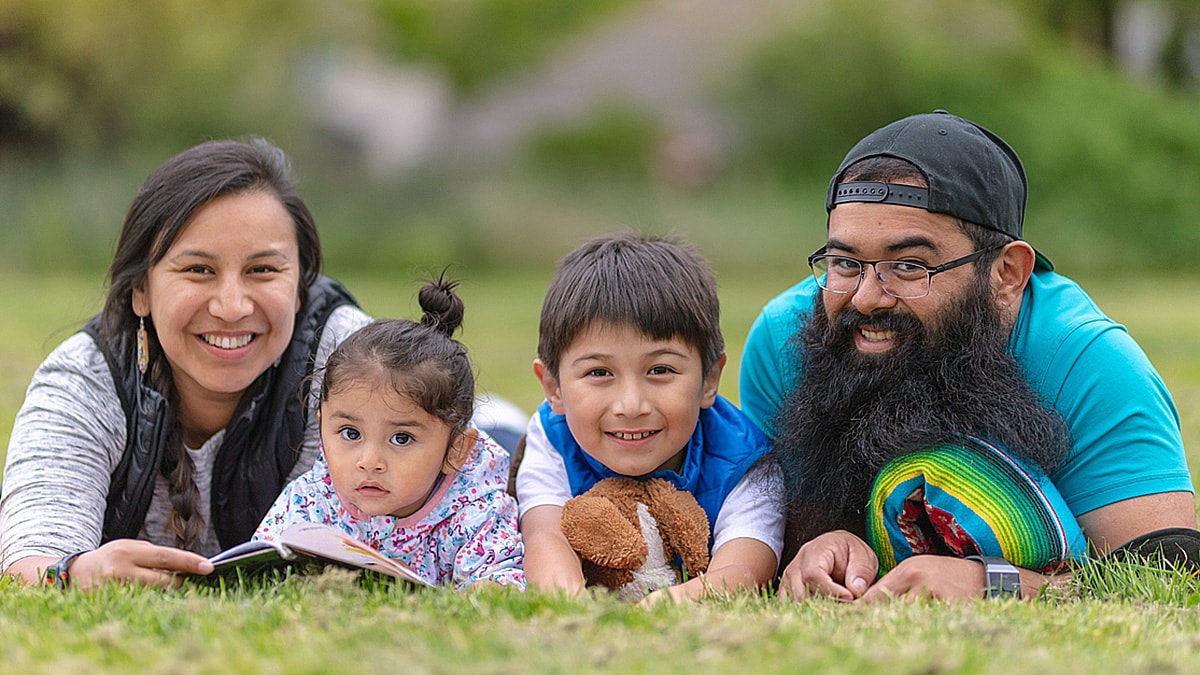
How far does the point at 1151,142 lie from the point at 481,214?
15497 mm

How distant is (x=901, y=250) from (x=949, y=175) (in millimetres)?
300

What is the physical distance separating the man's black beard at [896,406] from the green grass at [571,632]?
0.57 metres

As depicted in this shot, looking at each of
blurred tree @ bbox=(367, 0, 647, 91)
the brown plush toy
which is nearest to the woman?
the brown plush toy

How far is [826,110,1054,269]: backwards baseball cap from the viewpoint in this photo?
13.8 ft

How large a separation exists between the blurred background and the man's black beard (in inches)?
619

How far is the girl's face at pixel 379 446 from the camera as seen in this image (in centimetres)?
415

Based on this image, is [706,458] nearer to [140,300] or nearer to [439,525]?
[439,525]

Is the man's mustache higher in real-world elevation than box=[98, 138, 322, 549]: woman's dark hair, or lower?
lower

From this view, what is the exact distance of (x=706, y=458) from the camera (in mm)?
4543

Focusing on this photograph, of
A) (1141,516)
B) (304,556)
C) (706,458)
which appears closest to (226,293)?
(304,556)

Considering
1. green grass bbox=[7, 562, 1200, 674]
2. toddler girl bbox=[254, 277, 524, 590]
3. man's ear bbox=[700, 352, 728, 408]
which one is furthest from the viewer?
man's ear bbox=[700, 352, 728, 408]

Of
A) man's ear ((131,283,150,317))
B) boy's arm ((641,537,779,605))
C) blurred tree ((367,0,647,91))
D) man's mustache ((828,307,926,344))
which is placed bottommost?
boy's arm ((641,537,779,605))

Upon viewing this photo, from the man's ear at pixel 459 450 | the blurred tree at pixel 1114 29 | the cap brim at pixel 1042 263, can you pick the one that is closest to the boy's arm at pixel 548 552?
the man's ear at pixel 459 450

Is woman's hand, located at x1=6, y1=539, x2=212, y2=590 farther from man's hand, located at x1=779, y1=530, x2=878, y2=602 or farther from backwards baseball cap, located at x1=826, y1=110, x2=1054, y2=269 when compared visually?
backwards baseball cap, located at x1=826, y1=110, x2=1054, y2=269
